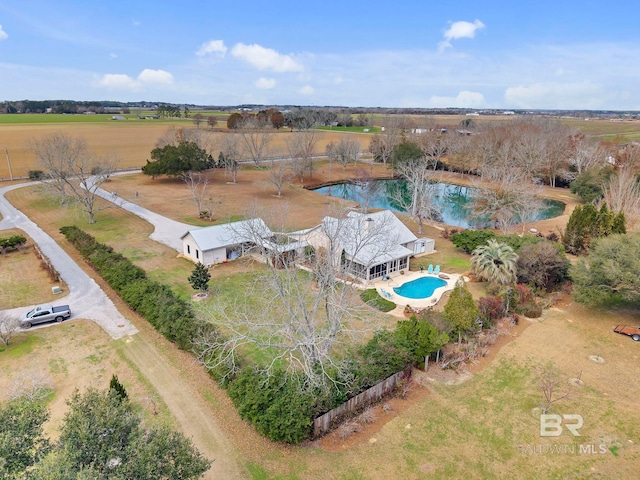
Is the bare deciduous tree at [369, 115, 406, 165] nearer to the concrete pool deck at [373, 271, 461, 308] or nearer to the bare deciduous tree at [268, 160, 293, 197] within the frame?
the bare deciduous tree at [268, 160, 293, 197]

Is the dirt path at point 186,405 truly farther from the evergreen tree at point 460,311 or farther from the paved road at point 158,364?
the evergreen tree at point 460,311

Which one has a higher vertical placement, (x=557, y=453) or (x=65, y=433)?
(x=65, y=433)

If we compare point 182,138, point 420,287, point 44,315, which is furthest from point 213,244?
point 182,138

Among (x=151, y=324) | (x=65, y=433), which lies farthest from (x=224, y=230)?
(x=65, y=433)

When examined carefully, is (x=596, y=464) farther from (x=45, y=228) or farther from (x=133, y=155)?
(x=133, y=155)
